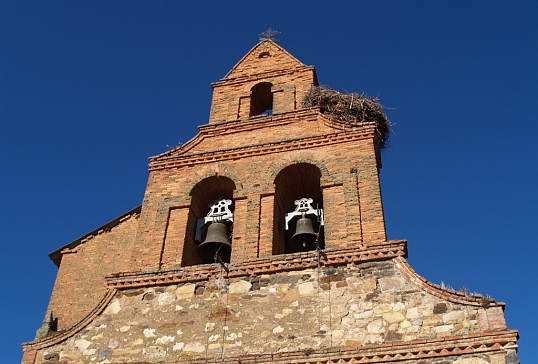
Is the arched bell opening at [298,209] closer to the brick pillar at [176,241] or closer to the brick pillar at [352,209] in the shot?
the brick pillar at [352,209]

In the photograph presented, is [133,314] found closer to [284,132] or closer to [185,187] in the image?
[185,187]

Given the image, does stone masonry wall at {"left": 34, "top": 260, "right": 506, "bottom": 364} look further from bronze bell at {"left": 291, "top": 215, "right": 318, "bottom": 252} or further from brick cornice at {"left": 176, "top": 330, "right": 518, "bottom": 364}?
bronze bell at {"left": 291, "top": 215, "right": 318, "bottom": 252}

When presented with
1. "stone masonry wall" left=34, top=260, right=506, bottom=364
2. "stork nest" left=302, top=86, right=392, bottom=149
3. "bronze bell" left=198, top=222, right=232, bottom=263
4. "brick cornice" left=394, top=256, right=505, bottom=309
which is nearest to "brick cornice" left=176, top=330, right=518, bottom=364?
"stone masonry wall" left=34, top=260, right=506, bottom=364

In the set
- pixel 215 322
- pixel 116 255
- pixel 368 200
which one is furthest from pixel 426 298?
pixel 116 255

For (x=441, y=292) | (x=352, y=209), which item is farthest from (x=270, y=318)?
(x=441, y=292)

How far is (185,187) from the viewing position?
39.8 ft

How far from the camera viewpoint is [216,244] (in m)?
11.3

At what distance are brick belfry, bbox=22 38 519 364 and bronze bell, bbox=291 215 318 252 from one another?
0.03m

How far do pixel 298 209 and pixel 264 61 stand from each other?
16.4 ft

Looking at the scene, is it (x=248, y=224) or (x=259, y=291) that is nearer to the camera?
(x=259, y=291)

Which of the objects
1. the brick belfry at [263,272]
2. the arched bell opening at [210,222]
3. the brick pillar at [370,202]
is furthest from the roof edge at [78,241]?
the brick pillar at [370,202]

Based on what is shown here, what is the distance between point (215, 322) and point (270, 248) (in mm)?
1581

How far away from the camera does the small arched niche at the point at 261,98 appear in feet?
47.9

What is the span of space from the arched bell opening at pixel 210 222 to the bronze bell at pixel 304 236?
3.83 ft
